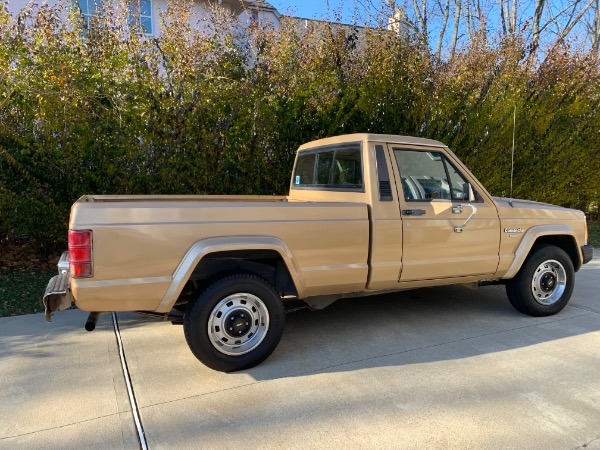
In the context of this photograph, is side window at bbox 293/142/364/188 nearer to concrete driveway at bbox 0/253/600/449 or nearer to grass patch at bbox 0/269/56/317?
concrete driveway at bbox 0/253/600/449

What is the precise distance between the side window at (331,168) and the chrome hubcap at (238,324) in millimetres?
1472

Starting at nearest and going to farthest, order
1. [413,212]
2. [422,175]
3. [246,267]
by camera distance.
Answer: [246,267]
[413,212]
[422,175]

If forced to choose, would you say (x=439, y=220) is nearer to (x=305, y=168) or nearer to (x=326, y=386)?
(x=305, y=168)

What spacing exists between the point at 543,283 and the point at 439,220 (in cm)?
172

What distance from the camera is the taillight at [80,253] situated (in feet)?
9.96

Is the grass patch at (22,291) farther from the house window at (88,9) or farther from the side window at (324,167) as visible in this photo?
the house window at (88,9)

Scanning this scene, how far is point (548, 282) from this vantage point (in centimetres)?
496

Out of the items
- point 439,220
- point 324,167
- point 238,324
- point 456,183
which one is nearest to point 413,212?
point 439,220

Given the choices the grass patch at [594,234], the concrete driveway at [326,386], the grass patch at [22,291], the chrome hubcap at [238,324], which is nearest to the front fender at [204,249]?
the chrome hubcap at [238,324]

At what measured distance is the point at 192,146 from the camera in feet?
22.6

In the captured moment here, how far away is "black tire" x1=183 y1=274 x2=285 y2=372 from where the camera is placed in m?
3.42

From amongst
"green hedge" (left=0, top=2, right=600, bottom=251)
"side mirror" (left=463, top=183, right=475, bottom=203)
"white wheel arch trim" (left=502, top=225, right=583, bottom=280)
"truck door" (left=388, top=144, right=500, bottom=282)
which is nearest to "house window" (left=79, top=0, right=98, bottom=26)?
"green hedge" (left=0, top=2, right=600, bottom=251)

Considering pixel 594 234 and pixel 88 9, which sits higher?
pixel 88 9

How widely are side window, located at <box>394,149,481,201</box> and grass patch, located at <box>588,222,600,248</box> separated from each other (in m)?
7.23
